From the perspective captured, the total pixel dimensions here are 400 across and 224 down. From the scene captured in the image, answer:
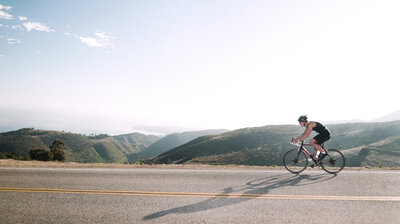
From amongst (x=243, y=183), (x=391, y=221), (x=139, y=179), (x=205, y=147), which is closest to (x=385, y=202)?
(x=391, y=221)

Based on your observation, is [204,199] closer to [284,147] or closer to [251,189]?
[251,189]

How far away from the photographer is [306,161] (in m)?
9.66

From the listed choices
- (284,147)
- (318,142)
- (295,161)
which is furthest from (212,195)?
(284,147)

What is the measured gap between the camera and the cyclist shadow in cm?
546

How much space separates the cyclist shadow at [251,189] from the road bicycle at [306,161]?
51 cm

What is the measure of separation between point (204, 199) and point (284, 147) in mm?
81885

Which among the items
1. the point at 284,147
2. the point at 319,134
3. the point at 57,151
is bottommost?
the point at 284,147

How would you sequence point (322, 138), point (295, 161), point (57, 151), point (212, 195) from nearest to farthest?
point (212, 195) → point (322, 138) → point (295, 161) → point (57, 151)

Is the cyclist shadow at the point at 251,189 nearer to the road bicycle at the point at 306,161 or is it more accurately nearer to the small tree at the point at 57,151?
the road bicycle at the point at 306,161

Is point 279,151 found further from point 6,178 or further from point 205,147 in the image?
point 6,178

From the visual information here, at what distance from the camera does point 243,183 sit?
7902 millimetres

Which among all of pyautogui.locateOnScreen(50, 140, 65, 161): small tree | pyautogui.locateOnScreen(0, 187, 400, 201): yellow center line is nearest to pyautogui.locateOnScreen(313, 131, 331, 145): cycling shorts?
pyautogui.locateOnScreen(0, 187, 400, 201): yellow center line

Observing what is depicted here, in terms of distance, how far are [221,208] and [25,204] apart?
15.6 feet

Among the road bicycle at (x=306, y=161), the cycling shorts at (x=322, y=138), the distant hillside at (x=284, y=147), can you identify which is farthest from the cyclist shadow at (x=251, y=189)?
the distant hillside at (x=284, y=147)
